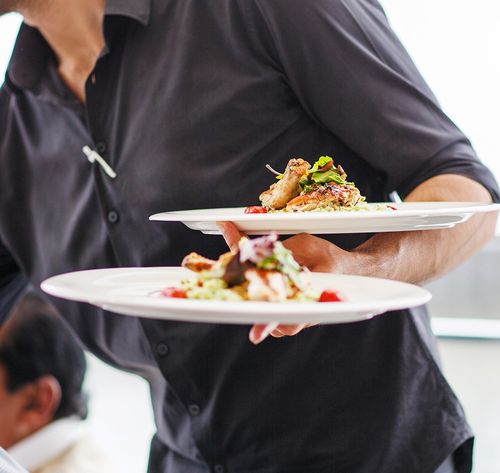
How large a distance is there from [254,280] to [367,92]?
641 millimetres

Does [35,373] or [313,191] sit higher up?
[313,191]

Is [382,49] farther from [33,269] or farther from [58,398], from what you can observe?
[58,398]

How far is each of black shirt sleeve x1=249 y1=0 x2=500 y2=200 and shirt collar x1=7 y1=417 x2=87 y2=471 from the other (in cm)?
159

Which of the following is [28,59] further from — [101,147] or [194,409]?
[194,409]

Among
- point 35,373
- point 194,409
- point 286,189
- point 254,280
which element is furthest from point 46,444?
point 254,280

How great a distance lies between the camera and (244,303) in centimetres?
82

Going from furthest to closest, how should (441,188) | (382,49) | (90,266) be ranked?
(90,266), (382,49), (441,188)

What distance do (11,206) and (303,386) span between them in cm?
84

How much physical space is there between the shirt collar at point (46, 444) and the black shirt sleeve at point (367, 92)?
1590 mm

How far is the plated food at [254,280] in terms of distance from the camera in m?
0.93

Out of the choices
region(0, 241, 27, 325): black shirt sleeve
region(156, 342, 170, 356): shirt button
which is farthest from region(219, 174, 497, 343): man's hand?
region(0, 241, 27, 325): black shirt sleeve

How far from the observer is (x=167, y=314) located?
0.84 metres

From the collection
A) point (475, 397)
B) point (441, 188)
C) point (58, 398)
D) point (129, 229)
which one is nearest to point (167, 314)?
point (441, 188)

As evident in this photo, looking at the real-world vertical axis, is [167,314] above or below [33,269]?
above
